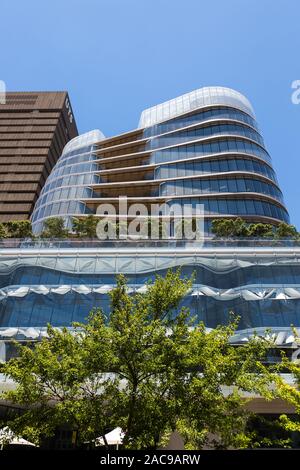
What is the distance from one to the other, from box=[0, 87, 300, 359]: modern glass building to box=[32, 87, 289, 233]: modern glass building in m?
0.17

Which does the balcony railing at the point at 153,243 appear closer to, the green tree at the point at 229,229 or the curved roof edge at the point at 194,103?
the green tree at the point at 229,229

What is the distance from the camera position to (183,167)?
197ft

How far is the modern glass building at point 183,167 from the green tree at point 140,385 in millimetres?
42400

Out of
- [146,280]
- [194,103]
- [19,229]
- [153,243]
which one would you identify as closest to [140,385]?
[146,280]

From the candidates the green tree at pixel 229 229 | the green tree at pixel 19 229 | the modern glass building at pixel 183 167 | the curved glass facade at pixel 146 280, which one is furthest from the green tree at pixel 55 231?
the modern glass building at pixel 183 167

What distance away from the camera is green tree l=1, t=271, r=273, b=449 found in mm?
10211

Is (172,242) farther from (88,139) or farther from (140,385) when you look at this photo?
(88,139)

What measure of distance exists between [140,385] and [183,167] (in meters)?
51.8

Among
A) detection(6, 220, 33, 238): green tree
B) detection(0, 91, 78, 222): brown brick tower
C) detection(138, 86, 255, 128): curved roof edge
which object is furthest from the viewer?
detection(0, 91, 78, 222): brown brick tower

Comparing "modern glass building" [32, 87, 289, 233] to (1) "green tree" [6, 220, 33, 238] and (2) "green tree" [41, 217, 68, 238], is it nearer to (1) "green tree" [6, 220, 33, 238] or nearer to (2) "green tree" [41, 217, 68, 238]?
(2) "green tree" [41, 217, 68, 238]

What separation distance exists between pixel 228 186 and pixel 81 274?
123ft

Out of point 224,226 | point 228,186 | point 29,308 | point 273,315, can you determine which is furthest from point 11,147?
point 273,315

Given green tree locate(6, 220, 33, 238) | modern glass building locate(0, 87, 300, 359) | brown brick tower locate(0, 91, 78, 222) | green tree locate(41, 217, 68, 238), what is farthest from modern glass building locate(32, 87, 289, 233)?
brown brick tower locate(0, 91, 78, 222)
